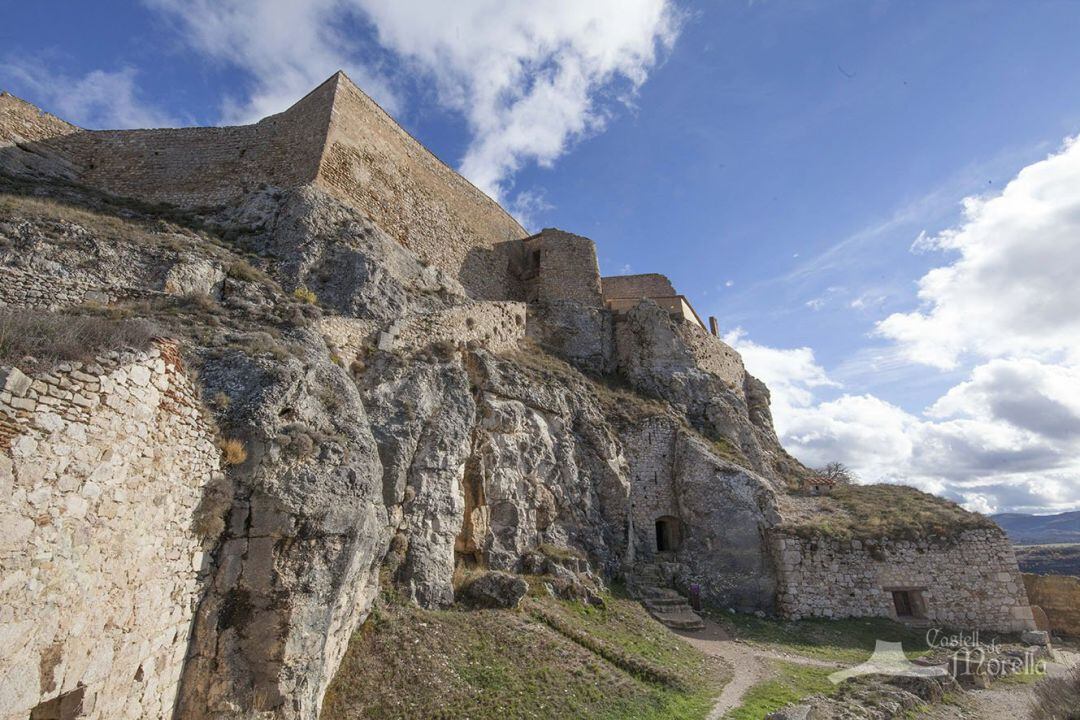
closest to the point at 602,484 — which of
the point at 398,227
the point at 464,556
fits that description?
the point at 464,556

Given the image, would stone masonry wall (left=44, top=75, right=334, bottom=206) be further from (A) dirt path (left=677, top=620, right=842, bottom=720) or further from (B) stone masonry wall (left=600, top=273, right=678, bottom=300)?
(A) dirt path (left=677, top=620, right=842, bottom=720)

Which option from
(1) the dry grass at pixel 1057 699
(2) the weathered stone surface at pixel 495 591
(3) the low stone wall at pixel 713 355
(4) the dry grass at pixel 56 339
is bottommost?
(1) the dry grass at pixel 1057 699

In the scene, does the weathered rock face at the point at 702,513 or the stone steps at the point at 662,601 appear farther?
the weathered rock face at the point at 702,513

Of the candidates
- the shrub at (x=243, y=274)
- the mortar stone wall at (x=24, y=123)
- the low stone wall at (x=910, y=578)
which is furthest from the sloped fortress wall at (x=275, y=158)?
the low stone wall at (x=910, y=578)

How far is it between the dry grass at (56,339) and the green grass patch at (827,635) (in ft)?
54.9

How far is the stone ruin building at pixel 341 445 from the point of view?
19.3 feet

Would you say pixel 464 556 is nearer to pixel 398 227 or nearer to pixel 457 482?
pixel 457 482

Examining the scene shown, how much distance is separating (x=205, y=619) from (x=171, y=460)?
220 cm

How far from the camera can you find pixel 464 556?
553 inches

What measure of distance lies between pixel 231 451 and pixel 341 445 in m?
1.71

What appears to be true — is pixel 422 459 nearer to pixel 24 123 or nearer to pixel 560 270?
pixel 560 270

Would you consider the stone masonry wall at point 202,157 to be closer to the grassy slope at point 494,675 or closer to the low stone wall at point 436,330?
the low stone wall at point 436,330

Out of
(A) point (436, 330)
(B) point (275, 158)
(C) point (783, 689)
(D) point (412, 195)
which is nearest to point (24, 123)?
(B) point (275, 158)

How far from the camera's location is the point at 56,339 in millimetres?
5891
